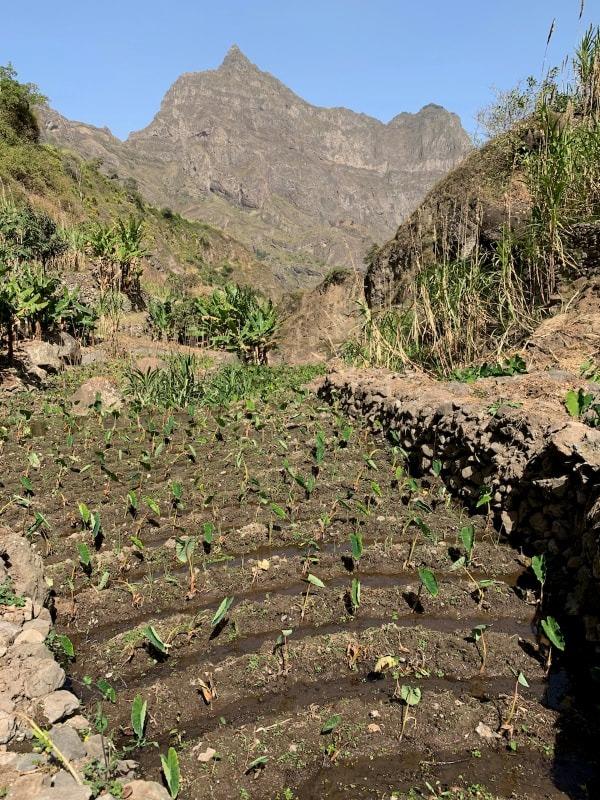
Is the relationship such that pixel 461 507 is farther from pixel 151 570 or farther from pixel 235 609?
pixel 151 570

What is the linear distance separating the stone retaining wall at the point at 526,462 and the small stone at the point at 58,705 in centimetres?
278

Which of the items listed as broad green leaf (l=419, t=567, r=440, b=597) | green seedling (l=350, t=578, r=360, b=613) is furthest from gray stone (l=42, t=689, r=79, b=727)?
broad green leaf (l=419, t=567, r=440, b=597)

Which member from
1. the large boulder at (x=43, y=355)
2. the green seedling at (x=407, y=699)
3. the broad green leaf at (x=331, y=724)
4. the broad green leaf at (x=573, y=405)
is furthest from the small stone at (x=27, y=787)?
the large boulder at (x=43, y=355)

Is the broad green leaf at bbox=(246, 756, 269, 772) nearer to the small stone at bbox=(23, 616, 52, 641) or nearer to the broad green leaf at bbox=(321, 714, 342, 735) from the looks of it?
the broad green leaf at bbox=(321, 714, 342, 735)

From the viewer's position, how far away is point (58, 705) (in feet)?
7.77

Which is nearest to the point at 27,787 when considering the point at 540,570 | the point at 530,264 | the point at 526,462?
the point at 540,570

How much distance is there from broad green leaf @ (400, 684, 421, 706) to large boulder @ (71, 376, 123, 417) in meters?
6.81

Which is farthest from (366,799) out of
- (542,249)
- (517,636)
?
(542,249)

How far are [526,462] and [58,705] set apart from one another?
11.7ft

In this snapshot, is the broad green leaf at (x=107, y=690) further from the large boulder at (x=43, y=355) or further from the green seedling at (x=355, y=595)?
the large boulder at (x=43, y=355)

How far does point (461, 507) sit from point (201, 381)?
20.6ft

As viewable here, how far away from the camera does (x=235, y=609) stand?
3.38 metres

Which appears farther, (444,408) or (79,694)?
(444,408)

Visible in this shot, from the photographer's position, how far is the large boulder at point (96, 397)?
8414 millimetres
